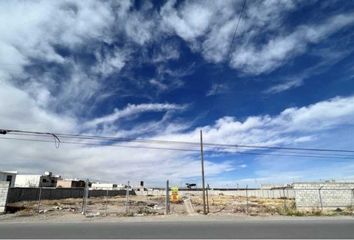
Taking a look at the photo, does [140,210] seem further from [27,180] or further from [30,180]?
[27,180]

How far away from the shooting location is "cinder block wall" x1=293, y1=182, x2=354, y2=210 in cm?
2984

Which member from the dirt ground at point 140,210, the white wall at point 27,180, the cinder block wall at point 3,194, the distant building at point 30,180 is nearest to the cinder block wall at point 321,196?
the dirt ground at point 140,210

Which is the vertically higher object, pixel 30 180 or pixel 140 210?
pixel 30 180

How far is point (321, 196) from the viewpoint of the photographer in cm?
3014

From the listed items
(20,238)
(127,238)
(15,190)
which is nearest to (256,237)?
(127,238)

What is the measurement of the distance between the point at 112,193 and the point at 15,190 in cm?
4351

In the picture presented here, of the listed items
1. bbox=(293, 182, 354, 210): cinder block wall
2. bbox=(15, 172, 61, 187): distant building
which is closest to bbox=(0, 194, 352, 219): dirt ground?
bbox=(293, 182, 354, 210): cinder block wall

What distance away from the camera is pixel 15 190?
38.2 meters

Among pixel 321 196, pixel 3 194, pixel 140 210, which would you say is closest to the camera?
pixel 3 194

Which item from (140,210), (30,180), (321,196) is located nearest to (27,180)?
(30,180)

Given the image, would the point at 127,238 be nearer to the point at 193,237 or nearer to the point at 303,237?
the point at 193,237

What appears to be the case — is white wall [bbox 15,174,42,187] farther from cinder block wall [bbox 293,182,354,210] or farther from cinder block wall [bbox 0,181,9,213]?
cinder block wall [bbox 293,182,354,210]

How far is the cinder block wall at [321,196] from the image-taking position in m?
29.8

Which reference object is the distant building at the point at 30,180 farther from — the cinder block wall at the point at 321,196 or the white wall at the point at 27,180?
the cinder block wall at the point at 321,196
